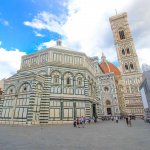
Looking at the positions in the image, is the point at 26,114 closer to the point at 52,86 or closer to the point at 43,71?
the point at 52,86

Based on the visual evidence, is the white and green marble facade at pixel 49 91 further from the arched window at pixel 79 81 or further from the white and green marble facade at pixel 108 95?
the white and green marble facade at pixel 108 95

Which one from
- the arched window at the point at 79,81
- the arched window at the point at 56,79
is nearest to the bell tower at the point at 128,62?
the arched window at the point at 79,81

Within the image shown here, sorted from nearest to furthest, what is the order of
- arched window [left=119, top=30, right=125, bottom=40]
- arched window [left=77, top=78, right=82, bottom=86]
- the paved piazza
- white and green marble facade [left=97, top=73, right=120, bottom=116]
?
the paved piazza → arched window [left=77, top=78, right=82, bottom=86] → white and green marble facade [left=97, top=73, right=120, bottom=116] → arched window [left=119, top=30, right=125, bottom=40]

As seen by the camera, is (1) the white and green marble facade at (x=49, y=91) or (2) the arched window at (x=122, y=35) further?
(2) the arched window at (x=122, y=35)

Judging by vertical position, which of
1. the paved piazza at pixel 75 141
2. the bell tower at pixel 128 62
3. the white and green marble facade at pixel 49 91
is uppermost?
the bell tower at pixel 128 62

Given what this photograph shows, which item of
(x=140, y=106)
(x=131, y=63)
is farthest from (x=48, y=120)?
(x=131, y=63)

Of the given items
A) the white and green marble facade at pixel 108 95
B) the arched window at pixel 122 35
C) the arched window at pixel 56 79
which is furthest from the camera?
the arched window at pixel 122 35

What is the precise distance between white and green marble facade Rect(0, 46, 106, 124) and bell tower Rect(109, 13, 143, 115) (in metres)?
25.4

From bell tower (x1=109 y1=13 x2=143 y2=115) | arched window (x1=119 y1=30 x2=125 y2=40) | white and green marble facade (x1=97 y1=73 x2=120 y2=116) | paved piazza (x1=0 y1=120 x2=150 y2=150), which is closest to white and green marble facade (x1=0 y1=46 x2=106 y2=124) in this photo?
paved piazza (x1=0 y1=120 x2=150 y2=150)

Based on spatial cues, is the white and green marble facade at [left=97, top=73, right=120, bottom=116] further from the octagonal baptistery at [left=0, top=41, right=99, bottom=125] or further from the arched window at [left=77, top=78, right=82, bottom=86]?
the arched window at [left=77, top=78, right=82, bottom=86]

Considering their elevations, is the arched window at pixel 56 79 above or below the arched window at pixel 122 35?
Answer: below

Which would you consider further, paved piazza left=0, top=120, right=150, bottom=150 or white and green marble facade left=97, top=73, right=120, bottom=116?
white and green marble facade left=97, top=73, right=120, bottom=116

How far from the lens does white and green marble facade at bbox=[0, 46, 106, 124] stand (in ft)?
63.2

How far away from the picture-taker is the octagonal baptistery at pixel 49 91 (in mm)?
19266
